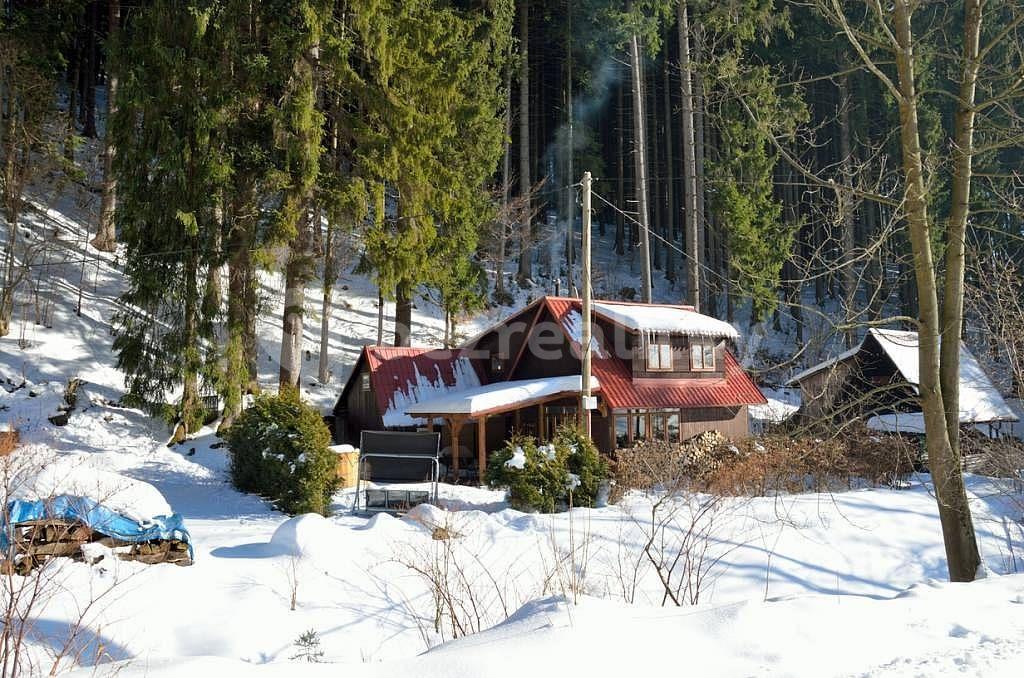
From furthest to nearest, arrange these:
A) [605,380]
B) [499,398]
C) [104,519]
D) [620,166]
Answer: [620,166] < [605,380] < [499,398] < [104,519]

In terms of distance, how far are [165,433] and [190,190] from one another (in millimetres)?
5750

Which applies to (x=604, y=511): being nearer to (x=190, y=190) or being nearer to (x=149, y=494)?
(x=149, y=494)

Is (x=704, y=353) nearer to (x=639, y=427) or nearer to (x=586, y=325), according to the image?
(x=639, y=427)

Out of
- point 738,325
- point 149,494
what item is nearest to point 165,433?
point 149,494

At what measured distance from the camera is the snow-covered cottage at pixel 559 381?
782 inches

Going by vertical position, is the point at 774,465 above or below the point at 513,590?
above

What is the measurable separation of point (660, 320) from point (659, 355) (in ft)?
3.07

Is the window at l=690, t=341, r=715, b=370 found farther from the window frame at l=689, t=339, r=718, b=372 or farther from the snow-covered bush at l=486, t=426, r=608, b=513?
the snow-covered bush at l=486, t=426, r=608, b=513

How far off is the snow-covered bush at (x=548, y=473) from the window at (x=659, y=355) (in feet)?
24.1

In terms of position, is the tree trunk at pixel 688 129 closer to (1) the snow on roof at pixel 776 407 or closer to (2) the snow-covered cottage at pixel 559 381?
(2) the snow-covered cottage at pixel 559 381

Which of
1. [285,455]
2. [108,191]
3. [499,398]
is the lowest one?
[285,455]

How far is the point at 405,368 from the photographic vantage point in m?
22.8

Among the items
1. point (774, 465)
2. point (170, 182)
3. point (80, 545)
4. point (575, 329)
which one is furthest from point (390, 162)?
point (80, 545)

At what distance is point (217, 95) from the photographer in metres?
16.9
